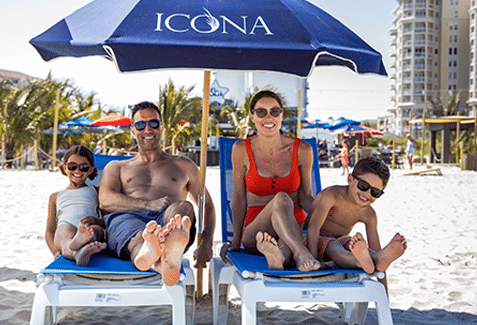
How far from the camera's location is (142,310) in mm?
3027

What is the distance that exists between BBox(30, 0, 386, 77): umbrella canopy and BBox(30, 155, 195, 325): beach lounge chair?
3.30ft

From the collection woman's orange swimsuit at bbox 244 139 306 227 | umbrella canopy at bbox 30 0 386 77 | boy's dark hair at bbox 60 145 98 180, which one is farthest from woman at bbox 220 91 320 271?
boy's dark hair at bbox 60 145 98 180

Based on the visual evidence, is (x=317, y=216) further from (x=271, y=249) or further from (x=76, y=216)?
(x=76, y=216)

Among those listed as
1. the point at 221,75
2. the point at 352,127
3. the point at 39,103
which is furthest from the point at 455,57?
the point at 39,103

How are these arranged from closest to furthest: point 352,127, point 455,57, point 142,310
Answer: point 142,310 < point 352,127 < point 455,57

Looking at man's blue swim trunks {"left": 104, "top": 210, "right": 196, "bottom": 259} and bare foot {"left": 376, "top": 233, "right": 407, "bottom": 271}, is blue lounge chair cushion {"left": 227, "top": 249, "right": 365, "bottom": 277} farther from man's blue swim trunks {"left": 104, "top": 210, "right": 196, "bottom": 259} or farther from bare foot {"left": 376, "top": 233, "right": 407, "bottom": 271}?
man's blue swim trunks {"left": 104, "top": 210, "right": 196, "bottom": 259}

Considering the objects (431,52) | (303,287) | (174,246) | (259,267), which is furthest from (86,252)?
(431,52)

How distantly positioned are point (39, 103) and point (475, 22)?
2647 inches

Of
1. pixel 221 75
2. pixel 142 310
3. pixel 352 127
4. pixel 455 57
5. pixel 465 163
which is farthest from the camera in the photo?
pixel 455 57

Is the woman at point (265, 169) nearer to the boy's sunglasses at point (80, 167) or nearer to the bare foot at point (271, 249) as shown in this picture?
the bare foot at point (271, 249)

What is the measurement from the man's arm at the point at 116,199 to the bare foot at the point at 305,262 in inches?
36.0

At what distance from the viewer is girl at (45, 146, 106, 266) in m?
2.40

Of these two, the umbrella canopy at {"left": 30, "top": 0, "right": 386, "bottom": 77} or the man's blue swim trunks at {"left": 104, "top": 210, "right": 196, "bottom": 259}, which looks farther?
the man's blue swim trunks at {"left": 104, "top": 210, "right": 196, "bottom": 259}

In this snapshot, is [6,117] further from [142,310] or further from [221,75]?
[221,75]
